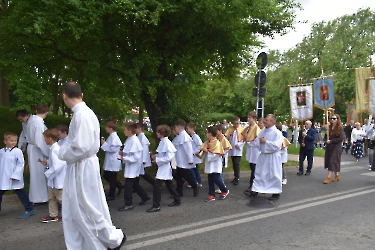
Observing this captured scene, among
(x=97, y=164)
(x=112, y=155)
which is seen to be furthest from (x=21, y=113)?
(x=97, y=164)

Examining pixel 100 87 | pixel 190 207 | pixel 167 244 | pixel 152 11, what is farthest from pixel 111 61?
pixel 167 244

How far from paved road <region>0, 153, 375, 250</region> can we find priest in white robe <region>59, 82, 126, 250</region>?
40.2 inches

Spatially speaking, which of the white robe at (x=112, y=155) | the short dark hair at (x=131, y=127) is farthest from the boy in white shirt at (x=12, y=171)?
the short dark hair at (x=131, y=127)

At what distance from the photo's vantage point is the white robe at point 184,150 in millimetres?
7352

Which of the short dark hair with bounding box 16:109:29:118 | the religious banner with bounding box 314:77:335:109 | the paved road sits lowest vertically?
the paved road

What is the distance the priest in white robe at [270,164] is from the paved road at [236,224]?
0.28 m

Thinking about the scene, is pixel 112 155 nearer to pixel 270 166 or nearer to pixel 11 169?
pixel 11 169

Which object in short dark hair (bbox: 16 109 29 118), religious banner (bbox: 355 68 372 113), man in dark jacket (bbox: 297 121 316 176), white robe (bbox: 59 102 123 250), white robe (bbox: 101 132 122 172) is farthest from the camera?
religious banner (bbox: 355 68 372 113)

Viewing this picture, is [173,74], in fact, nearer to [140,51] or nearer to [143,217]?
[140,51]

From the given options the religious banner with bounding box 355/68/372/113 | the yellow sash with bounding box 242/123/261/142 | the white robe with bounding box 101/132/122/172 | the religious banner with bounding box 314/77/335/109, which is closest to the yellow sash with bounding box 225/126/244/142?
the yellow sash with bounding box 242/123/261/142

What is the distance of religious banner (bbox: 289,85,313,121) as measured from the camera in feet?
43.2

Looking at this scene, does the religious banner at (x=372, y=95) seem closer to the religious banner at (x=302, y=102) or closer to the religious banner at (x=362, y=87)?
the religious banner at (x=362, y=87)

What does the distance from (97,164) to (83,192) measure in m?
0.34

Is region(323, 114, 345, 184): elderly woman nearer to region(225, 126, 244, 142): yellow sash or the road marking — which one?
the road marking
